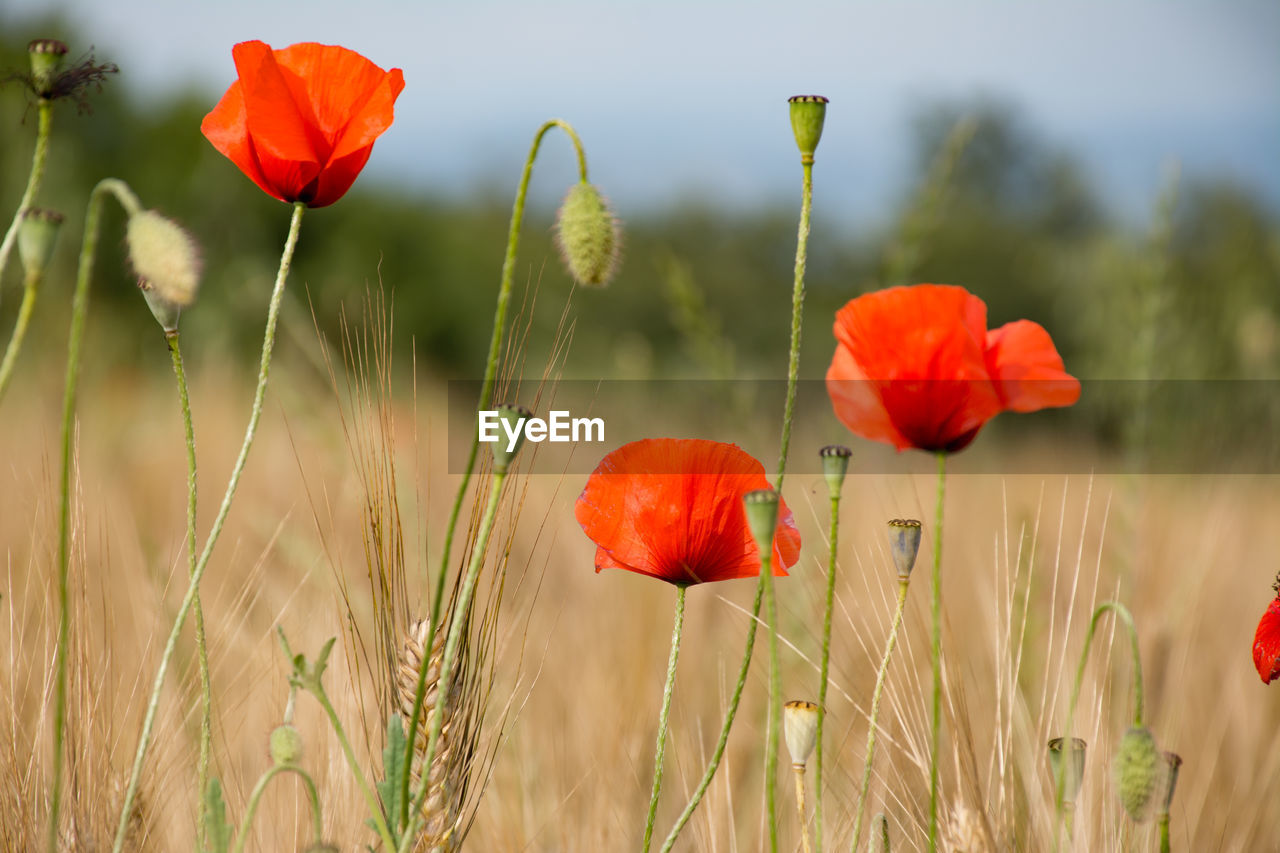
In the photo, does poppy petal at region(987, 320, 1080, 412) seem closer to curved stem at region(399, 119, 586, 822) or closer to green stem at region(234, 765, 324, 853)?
curved stem at region(399, 119, 586, 822)

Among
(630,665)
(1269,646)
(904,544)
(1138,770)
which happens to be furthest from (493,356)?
(630,665)

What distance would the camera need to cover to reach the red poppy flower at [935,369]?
620mm

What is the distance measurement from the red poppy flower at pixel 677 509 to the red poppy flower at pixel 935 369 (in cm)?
10

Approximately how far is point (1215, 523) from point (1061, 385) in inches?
57.1

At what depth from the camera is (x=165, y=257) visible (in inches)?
21.2

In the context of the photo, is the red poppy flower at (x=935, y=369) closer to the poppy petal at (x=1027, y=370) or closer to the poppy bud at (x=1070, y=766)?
the poppy petal at (x=1027, y=370)

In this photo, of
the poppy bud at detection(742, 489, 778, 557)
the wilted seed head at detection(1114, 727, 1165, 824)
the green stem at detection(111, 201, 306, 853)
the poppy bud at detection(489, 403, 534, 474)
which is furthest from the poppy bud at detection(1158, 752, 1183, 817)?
the green stem at detection(111, 201, 306, 853)

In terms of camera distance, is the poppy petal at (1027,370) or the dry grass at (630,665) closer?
the poppy petal at (1027,370)

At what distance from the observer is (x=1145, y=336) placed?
1.47 meters

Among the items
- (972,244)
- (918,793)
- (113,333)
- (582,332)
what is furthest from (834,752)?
(972,244)

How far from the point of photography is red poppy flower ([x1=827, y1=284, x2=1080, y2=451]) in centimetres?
62

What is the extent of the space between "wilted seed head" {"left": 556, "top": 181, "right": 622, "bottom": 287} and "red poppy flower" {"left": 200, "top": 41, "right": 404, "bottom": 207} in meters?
0.15

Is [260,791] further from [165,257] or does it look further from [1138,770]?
[1138,770]

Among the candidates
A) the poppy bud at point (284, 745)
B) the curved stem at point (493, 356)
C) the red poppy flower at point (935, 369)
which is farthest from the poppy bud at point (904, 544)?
the poppy bud at point (284, 745)
